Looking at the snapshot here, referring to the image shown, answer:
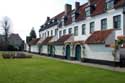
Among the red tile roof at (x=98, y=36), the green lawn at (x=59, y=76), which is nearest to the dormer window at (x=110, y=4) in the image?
the red tile roof at (x=98, y=36)

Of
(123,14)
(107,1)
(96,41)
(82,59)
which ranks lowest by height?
(82,59)

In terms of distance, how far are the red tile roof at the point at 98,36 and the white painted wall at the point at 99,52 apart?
618mm

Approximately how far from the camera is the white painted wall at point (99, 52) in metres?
26.9

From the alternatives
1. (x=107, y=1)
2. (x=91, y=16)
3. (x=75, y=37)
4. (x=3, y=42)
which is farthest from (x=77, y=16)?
(x=3, y=42)

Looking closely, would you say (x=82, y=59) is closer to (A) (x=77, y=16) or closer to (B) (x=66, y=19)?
(A) (x=77, y=16)

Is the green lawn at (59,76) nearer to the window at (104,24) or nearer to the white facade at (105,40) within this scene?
the white facade at (105,40)

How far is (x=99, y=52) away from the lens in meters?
28.9

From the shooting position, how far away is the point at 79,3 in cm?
4450

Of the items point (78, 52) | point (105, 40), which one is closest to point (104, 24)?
point (105, 40)

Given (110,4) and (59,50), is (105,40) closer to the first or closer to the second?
(110,4)

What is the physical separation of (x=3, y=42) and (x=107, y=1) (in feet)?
206

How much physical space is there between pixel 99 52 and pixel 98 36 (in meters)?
1.86

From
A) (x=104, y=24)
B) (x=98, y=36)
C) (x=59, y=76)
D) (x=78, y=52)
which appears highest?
(x=104, y=24)

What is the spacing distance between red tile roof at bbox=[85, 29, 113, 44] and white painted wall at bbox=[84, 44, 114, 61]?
2.03ft
